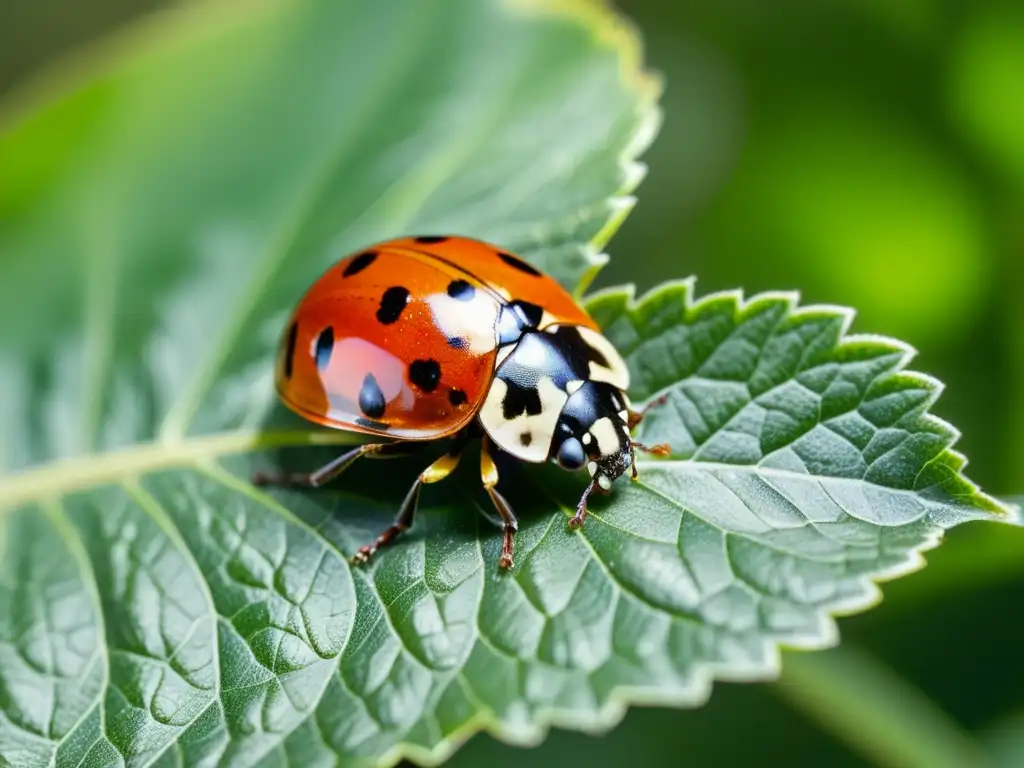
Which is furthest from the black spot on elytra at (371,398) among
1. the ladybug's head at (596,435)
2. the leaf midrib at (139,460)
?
the ladybug's head at (596,435)

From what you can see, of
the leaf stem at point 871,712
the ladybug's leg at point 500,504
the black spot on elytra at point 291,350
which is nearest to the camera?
the ladybug's leg at point 500,504

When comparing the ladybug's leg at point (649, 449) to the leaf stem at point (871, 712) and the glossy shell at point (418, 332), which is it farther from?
the leaf stem at point (871, 712)

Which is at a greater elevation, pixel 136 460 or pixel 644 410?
pixel 644 410

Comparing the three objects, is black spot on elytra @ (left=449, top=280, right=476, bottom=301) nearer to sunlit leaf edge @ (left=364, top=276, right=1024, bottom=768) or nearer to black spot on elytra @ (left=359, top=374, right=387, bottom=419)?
black spot on elytra @ (left=359, top=374, right=387, bottom=419)

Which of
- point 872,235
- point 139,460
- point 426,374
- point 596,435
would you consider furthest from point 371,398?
point 872,235

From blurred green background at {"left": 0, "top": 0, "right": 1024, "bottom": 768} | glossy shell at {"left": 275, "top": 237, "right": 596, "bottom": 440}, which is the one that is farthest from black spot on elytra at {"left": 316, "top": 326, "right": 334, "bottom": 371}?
blurred green background at {"left": 0, "top": 0, "right": 1024, "bottom": 768}

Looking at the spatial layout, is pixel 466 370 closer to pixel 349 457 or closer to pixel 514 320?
pixel 514 320
